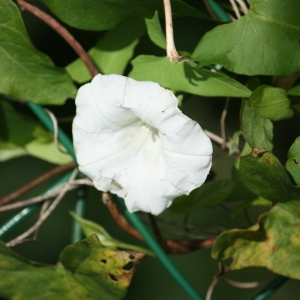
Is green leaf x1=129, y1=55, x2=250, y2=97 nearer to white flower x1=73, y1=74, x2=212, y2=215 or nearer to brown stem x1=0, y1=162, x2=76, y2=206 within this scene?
white flower x1=73, y1=74, x2=212, y2=215

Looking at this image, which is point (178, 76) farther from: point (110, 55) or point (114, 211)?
point (114, 211)

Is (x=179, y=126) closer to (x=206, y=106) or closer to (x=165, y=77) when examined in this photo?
(x=165, y=77)

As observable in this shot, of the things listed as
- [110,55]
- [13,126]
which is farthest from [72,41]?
[13,126]

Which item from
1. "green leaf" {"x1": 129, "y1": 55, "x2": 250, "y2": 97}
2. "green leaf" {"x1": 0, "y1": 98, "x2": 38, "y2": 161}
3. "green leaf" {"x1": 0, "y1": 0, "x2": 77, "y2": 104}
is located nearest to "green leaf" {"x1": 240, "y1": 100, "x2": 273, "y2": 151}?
"green leaf" {"x1": 129, "y1": 55, "x2": 250, "y2": 97}

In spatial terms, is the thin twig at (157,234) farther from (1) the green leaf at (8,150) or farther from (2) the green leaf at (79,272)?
(1) the green leaf at (8,150)

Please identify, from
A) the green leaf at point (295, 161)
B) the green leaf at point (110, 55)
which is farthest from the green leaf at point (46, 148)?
the green leaf at point (295, 161)
